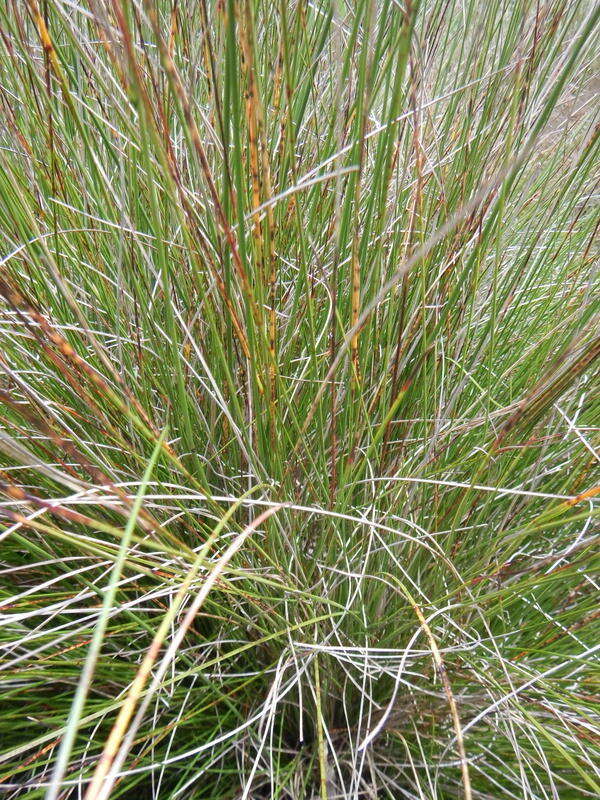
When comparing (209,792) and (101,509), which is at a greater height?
(101,509)

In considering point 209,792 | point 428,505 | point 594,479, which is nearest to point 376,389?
point 428,505

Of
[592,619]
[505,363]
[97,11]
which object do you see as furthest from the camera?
[505,363]

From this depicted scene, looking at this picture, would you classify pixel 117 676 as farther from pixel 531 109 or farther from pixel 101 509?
pixel 531 109

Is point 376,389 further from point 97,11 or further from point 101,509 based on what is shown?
point 97,11

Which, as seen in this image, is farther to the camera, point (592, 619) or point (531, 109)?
point (531, 109)

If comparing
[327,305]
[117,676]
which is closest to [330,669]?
[117,676]

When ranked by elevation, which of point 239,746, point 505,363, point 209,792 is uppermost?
point 505,363

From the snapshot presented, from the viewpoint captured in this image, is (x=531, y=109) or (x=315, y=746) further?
(x=531, y=109)

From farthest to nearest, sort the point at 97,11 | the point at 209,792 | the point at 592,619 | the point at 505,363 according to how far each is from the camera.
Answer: the point at 505,363 → the point at 209,792 → the point at 592,619 → the point at 97,11

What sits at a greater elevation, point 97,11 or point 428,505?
point 97,11
